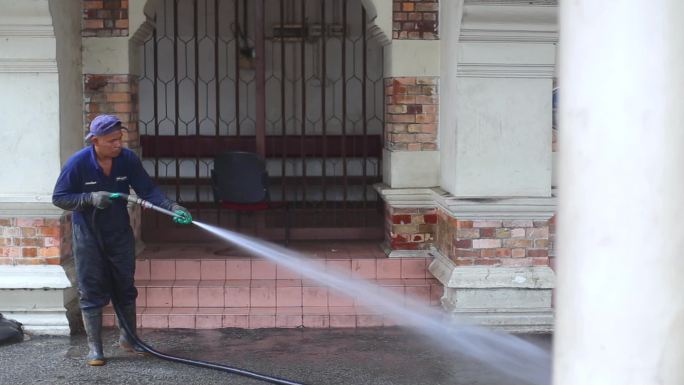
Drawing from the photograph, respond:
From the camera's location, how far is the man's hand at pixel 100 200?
6.61 m

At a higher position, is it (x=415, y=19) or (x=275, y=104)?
(x=415, y=19)

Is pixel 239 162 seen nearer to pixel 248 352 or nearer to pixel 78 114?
pixel 78 114

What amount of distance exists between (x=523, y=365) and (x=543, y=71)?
2.32 metres

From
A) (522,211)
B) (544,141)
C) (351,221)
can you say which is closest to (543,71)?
(544,141)

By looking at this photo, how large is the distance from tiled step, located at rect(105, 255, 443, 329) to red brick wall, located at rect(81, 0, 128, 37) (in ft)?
6.37

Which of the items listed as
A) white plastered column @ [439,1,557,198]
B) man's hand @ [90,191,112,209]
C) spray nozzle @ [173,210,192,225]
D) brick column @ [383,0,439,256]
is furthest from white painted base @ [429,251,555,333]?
man's hand @ [90,191,112,209]

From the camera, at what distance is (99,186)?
689 centimetres

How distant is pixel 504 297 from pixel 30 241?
12.2 feet

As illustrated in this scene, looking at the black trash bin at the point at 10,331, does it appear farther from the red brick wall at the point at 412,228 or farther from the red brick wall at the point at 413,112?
the red brick wall at the point at 413,112

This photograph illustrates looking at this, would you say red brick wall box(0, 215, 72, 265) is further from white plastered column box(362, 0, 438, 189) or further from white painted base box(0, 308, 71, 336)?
white plastered column box(362, 0, 438, 189)

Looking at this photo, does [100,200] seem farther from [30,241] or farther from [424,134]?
[424,134]

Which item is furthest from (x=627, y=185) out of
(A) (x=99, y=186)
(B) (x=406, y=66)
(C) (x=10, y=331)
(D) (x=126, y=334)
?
(C) (x=10, y=331)

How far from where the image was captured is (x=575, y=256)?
123 inches

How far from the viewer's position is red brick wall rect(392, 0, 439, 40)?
28.0 feet
